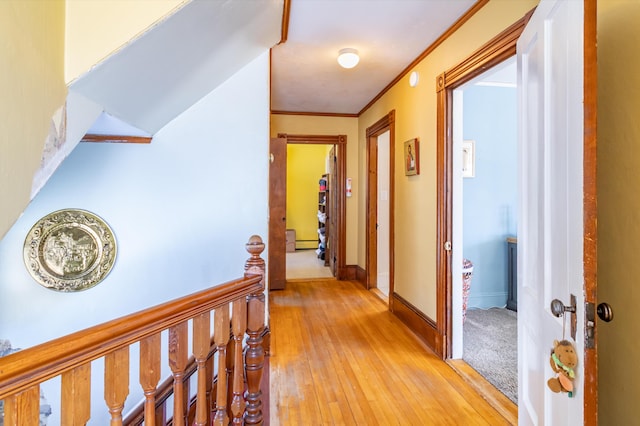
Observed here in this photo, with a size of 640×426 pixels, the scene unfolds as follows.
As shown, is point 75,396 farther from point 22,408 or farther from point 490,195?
point 490,195

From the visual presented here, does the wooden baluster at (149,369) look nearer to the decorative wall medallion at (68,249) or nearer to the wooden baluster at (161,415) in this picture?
the wooden baluster at (161,415)

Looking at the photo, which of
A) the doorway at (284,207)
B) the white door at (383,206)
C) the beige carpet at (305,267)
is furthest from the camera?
the beige carpet at (305,267)

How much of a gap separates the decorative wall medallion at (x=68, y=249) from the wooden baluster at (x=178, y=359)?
4.95 feet

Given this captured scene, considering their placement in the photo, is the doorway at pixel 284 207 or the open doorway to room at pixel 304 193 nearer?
the doorway at pixel 284 207

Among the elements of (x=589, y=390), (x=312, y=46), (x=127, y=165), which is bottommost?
(x=589, y=390)

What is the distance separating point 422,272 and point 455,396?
1019 millimetres

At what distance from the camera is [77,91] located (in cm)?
125

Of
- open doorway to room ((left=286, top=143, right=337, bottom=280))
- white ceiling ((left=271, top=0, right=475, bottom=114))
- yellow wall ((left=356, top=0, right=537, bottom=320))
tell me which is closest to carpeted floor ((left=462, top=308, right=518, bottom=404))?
yellow wall ((left=356, top=0, right=537, bottom=320))

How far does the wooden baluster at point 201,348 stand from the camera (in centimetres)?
107

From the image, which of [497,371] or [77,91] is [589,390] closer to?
[497,371]

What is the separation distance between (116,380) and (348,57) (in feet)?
8.68

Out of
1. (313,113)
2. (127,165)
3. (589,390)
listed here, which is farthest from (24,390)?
(313,113)

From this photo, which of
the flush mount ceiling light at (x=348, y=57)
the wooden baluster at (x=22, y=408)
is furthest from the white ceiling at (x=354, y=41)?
the wooden baluster at (x=22, y=408)

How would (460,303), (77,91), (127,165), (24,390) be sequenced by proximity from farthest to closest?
(460,303) → (127,165) → (77,91) → (24,390)
